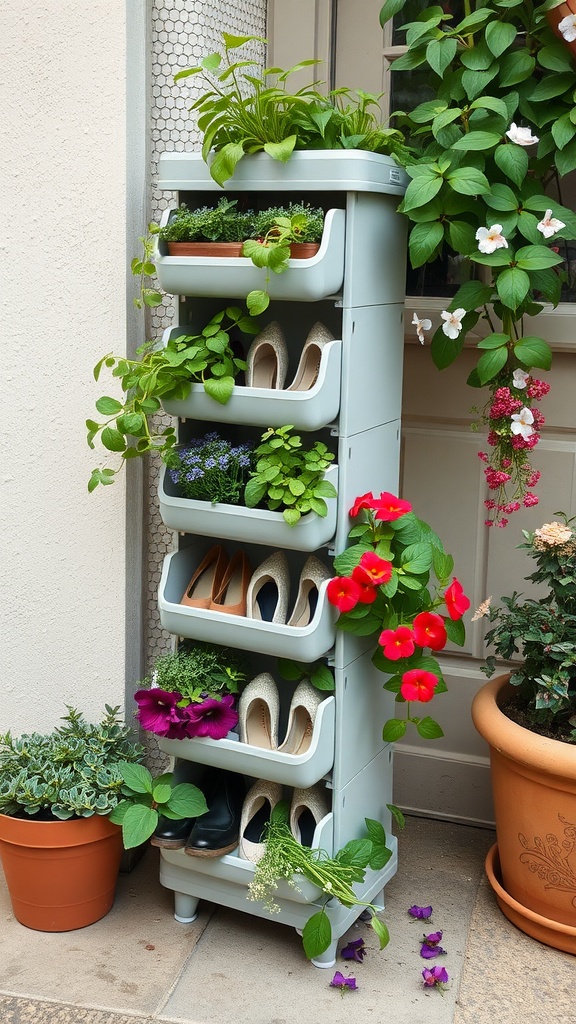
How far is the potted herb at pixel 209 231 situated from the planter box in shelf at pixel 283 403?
27cm

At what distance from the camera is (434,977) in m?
2.19

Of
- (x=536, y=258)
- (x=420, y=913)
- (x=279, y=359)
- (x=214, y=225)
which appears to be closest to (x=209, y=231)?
(x=214, y=225)

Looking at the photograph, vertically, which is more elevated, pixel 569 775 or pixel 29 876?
pixel 569 775

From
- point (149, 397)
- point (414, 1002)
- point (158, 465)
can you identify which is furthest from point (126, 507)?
point (414, 1002)

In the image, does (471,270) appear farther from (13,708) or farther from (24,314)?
(13,708)

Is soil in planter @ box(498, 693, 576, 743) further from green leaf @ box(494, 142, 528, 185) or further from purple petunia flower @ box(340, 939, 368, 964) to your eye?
green leaf @ box(494, 142, 528, 185)

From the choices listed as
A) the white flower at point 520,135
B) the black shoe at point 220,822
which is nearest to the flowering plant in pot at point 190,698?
the black shoe at point 220,822

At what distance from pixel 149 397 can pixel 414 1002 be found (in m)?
1.33

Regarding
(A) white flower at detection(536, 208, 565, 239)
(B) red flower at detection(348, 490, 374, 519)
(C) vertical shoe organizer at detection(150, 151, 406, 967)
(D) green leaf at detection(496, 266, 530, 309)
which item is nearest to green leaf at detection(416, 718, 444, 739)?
(C) vertical shoe organizer at detection(150, 151, 406, 967)

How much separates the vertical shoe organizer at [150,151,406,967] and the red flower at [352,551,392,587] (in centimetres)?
10

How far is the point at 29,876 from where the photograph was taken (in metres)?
2.32

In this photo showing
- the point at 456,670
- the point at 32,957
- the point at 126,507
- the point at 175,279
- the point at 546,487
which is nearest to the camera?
the point at 175,279

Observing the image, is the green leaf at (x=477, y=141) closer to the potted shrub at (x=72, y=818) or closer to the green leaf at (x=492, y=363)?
the green leaf at (x=492, y=363)

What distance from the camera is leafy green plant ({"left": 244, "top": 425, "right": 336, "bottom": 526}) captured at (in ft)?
6.68
